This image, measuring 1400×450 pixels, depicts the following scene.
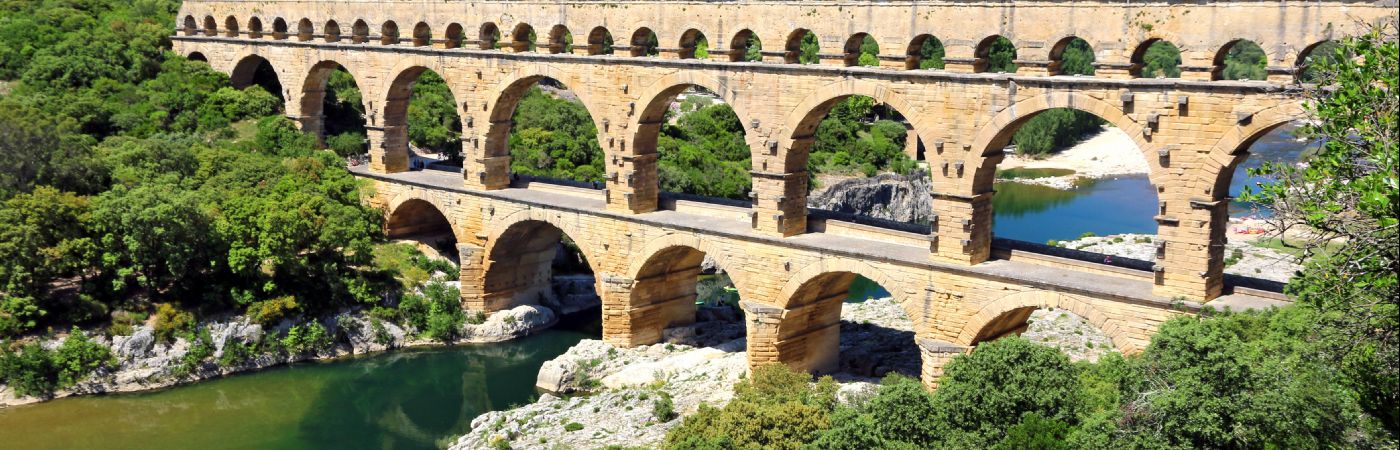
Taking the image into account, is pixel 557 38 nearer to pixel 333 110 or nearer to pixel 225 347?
pixel 225 347

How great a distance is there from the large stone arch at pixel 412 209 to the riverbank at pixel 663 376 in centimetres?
574

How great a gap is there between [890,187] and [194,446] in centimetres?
2864

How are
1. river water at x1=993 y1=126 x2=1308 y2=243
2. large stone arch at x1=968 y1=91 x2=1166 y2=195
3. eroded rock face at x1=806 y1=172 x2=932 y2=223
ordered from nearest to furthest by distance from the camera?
large stone arch at x1=968 y1=91 x2=1166 y2=195, eroded rock face at x1=806 y1=172 x2=932 y2=223, river water at x1=993 y1=126 x2=1308 y2=243

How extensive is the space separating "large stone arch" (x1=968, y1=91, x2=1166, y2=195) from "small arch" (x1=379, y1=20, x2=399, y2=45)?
1875 centimetres

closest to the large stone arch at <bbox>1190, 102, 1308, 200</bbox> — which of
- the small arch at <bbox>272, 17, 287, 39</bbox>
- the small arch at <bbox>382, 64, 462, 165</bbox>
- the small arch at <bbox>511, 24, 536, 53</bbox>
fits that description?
the small arch at <bbox>511, 24, 536, 53</bbox>

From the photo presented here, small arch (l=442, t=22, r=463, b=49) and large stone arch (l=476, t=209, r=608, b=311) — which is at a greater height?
small arch (l=442, t=22, r=463, b=49)

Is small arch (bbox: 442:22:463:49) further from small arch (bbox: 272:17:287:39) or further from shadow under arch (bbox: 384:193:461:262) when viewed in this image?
small arch (bbox: 272:17:287:39)

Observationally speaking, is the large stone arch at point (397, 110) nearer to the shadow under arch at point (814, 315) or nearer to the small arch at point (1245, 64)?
the shadow under arch at point (814, 315)

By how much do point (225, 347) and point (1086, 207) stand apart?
35583mm

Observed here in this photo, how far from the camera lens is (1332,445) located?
47.6ft

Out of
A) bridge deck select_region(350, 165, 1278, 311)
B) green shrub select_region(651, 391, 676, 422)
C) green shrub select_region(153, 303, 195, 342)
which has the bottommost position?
green shrub select_region(651, 391, 676, 422)

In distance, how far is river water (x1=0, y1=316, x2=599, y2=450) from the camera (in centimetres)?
2738

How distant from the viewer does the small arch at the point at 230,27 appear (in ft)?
151

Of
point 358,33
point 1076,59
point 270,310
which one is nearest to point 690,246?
point 270,310
